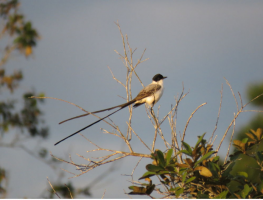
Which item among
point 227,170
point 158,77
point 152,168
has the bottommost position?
point 227,170

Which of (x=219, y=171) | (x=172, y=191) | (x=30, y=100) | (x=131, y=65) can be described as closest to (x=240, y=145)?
(x=219, y=171)

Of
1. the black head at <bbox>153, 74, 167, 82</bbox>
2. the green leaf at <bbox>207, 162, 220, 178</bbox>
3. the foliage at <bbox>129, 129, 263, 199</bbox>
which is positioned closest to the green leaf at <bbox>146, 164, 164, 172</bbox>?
the foliage at <bbox>129, 129, 263, 199</bbox>

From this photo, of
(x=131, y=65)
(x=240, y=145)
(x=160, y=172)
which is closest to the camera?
(x=160, y=172)

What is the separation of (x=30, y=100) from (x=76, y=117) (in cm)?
580

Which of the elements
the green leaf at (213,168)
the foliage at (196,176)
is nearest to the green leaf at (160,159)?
the foliage at (196,176)

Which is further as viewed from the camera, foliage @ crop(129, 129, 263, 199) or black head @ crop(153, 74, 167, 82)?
black head @ crop(153, 74, 167, 82)

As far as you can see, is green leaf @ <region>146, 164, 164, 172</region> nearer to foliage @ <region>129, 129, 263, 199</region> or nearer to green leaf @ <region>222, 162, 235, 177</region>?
foliage @ <region>129, 129, 263, 199</region>

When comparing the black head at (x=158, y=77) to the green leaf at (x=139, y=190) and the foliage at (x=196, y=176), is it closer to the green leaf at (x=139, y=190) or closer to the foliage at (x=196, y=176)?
the foliage at (x=196, y=176)

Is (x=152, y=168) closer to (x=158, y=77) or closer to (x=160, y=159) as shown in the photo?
(x=160, y=159)

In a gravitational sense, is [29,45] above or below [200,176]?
above

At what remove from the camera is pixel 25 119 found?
7953mm

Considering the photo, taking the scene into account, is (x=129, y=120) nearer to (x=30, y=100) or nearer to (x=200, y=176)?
(x=200, y=176)

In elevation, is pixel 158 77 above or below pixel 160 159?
above

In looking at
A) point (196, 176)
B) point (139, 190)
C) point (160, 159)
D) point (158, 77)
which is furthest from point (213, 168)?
point (158, 77)
